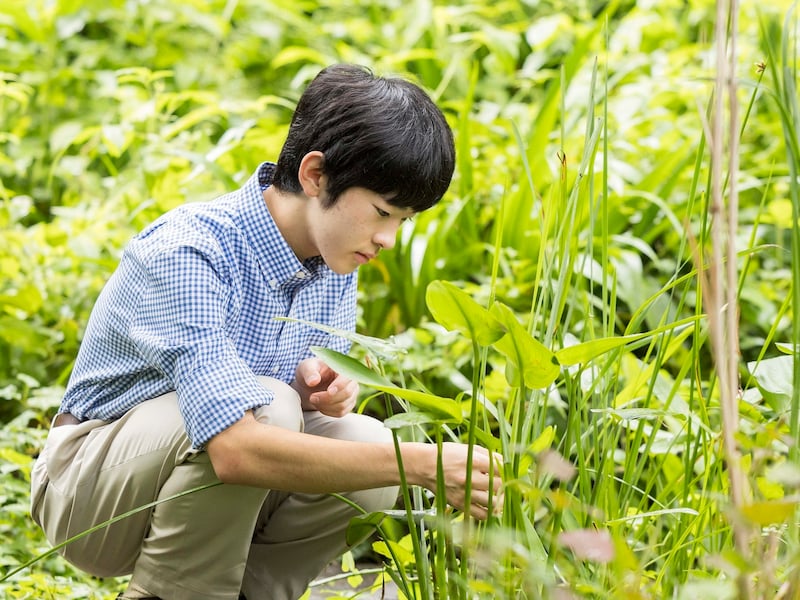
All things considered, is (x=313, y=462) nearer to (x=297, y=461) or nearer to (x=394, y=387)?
(x=297, y=461)

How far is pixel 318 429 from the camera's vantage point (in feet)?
4.91

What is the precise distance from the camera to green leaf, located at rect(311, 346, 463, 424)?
2.78 ft

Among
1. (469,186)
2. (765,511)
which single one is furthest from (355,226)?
(469,186)

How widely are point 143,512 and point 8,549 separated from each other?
41 centimetres

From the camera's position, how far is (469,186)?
8.09ft

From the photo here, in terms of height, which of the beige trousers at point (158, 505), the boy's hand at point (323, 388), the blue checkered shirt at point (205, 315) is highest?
the blue checkered shirt at point (205, 315)

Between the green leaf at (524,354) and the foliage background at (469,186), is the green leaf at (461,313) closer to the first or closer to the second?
the green leaf at (524,354)

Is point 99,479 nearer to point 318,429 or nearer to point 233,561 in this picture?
point 233,561

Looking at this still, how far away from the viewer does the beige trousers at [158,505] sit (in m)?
1.27

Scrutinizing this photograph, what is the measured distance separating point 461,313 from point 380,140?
49 centimetres

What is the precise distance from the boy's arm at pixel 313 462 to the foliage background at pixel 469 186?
0.47 ft

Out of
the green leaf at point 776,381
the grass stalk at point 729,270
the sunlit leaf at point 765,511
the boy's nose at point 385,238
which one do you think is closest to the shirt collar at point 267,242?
the boy's nose at point 385,238

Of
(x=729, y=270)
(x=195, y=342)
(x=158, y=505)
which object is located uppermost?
(x=729, y=270)

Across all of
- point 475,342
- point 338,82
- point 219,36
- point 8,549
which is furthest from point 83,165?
point 475,342
